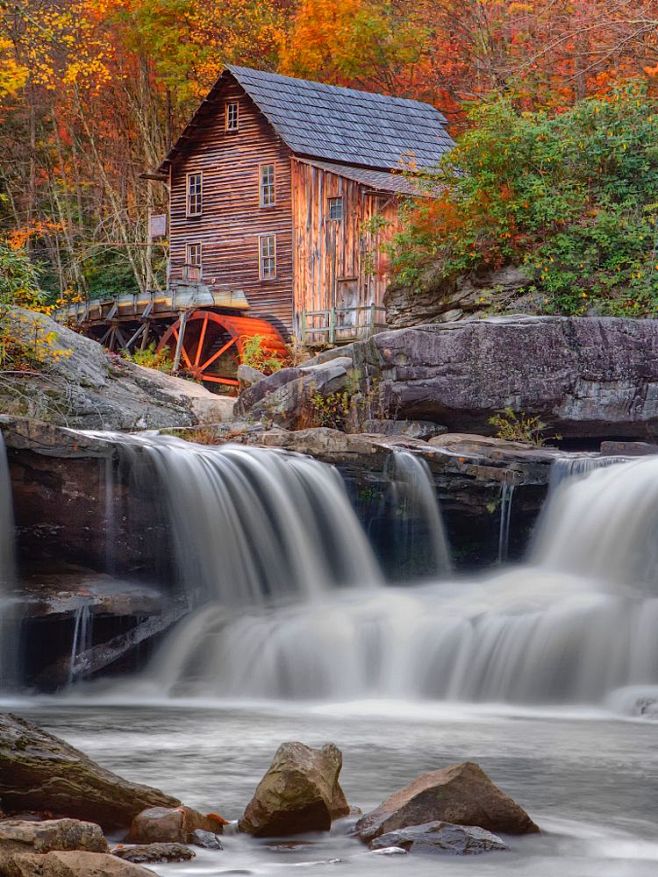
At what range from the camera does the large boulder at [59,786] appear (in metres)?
5.76

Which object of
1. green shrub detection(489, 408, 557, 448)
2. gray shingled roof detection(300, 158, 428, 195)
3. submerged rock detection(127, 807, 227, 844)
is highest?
gray shingled roof detection(300, 158, 428, 195)

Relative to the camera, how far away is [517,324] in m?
18.3

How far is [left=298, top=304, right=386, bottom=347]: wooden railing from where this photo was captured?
30094mm

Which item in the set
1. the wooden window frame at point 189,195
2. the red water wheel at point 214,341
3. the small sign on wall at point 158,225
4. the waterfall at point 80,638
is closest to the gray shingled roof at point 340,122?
the wooden window frame at point 189,195

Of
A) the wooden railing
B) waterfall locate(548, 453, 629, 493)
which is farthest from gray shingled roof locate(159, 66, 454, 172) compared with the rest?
waterfall locate(548, 453, 629, 493)

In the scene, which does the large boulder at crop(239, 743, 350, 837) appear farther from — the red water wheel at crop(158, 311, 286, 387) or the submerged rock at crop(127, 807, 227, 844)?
the red water wheel at crop(158, 311, 286, 387)

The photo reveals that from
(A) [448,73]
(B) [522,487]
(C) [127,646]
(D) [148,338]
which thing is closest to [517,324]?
(B) [522,487]

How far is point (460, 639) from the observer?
12.2 m

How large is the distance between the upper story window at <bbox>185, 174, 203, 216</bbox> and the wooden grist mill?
2.75 meters

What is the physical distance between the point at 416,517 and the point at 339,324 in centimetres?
1752

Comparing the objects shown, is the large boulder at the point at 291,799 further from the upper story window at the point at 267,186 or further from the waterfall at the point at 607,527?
the upper story window at the point at 267,186

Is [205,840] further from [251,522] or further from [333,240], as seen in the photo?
[333,240]

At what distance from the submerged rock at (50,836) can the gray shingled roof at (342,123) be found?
30.2 m

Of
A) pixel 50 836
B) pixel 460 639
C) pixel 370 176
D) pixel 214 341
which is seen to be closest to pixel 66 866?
pixel 50 836
